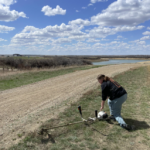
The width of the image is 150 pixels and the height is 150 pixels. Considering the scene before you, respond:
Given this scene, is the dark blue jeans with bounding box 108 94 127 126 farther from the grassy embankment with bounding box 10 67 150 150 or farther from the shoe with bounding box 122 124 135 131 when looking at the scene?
the grassy embankment with bounding box 10 67 150 150

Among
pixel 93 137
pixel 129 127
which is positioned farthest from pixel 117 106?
pixel 93 137

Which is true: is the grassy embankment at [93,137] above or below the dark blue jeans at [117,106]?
below

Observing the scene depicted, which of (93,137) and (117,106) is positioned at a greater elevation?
(117,106)

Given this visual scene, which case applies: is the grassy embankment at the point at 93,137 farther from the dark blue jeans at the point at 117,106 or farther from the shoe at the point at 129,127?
the dark blue jeans at the point at 117,106

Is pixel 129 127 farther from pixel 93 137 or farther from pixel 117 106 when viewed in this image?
pixel 93 137

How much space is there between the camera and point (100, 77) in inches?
210

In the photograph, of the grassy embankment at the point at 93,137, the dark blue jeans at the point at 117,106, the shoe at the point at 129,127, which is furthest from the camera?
the dark blue jeans at the point at 117,106

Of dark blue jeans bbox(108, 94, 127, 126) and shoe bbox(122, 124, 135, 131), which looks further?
dark blue jeans bbox(108, 94, 127, 126)

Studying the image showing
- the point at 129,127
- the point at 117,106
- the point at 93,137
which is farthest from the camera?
the point at 117,106

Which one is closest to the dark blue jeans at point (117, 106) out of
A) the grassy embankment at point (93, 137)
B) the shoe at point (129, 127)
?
the shoe at point (129, 127)

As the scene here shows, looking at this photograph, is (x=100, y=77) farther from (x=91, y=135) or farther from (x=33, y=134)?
(x=33, y=134)

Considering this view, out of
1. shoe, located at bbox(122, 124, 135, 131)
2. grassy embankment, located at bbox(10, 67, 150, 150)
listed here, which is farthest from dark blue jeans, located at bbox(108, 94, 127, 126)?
grassy embankment, located at bbox(10, 67, 150, 150)

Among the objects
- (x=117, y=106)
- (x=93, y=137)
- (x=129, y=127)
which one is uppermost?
(x=117, y=106)

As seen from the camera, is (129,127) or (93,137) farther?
(129,127)
